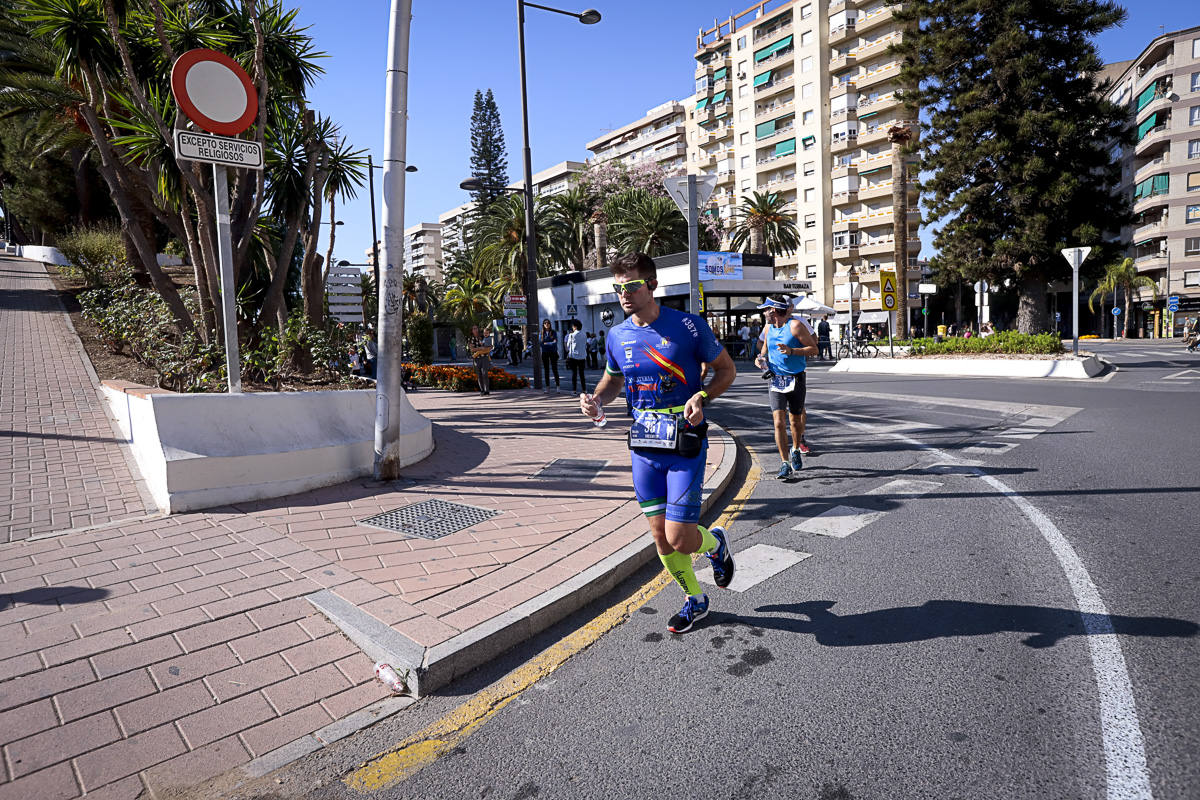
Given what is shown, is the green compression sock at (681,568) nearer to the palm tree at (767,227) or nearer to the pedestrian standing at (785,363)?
the pedestrian standing at (785,363)

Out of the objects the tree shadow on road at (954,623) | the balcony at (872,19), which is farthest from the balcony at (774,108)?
the tree shadow on road at (954,623)

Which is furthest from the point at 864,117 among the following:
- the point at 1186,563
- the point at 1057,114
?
the point at 1186,563

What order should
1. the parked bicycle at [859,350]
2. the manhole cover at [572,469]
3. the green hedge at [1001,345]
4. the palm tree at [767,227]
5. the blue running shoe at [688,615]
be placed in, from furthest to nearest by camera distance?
the palm tree at [767,227] → the parked bicycle at [859,350] → the green hedge at [1001,345] → the manhole cover at [572,469] → the blue running shoe at [688,615]

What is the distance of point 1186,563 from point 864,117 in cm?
6010

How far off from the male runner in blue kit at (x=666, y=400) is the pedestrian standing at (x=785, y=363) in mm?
3304

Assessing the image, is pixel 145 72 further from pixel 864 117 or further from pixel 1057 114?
pixel 864 117

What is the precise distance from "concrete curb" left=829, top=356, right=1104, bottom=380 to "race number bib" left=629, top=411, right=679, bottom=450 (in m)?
17.7

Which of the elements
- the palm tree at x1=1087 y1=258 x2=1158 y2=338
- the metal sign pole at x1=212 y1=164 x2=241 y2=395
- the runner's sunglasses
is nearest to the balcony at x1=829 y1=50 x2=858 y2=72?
the palm tree at x1=1087 y1=258 x2=1158 y2=338

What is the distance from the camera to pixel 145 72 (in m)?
10.0

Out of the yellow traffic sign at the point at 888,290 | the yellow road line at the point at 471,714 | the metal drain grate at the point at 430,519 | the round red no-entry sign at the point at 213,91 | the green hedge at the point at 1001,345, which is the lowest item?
the yellow road line at the point at 471,714

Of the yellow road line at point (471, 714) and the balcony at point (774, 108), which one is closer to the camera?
the yellow road line at point (471, 714)

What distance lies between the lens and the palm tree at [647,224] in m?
44.1

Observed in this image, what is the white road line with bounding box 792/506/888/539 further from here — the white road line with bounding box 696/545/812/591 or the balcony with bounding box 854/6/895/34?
the balcony with bounding box 854/6/895/34

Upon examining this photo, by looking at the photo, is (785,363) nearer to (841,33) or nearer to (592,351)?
(592,351)
